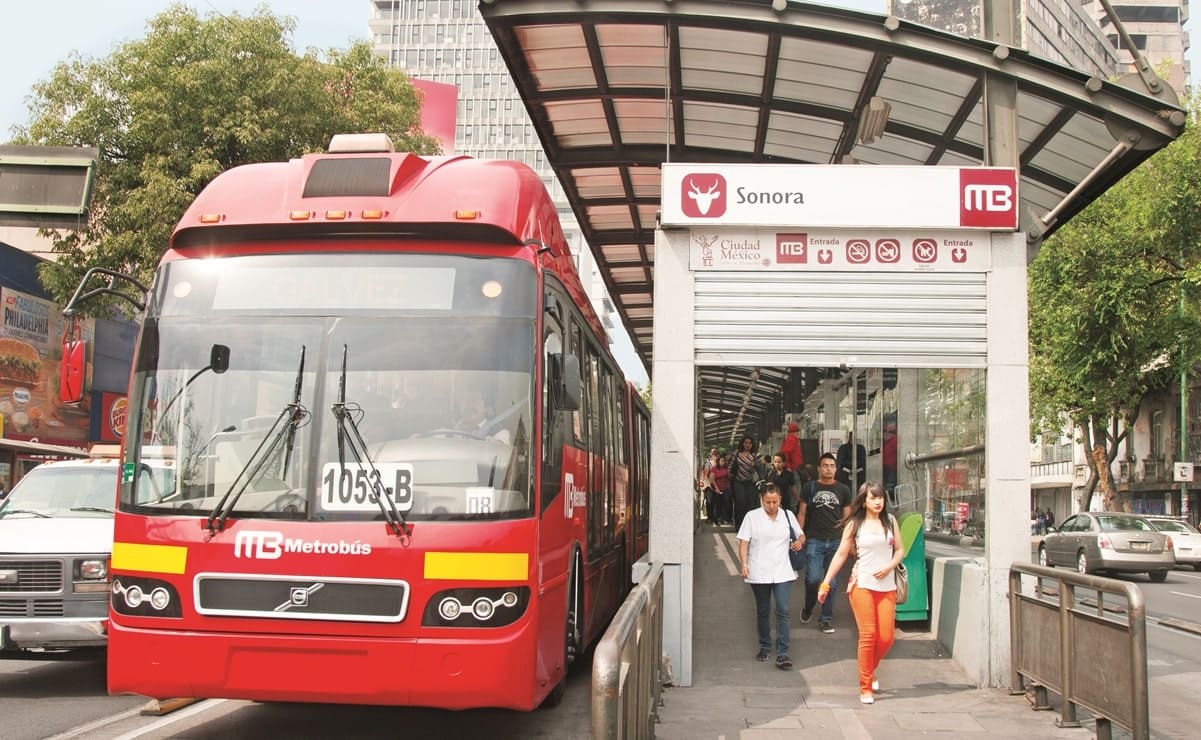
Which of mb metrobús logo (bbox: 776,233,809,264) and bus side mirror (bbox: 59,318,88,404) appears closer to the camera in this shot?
bus side mirror (bbox: 59,318,88,404)

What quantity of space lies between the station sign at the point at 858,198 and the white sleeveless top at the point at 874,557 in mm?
2549

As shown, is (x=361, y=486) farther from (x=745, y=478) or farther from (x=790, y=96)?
(x=745, y=478)

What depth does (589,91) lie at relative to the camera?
12148 mm

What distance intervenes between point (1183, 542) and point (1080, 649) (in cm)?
2545

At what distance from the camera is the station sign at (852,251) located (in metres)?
9.98

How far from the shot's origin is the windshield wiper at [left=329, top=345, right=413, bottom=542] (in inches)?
251

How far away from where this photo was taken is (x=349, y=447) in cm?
654

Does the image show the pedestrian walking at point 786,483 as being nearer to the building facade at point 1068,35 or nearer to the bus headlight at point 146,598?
the bus headlight at point 146,598

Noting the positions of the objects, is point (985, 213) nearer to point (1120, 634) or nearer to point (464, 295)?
point (1120, 634)

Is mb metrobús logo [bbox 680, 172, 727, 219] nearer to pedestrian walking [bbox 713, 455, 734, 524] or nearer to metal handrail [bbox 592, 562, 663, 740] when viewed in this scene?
→ metal handrail [bbox 592, 562, 663, 740]

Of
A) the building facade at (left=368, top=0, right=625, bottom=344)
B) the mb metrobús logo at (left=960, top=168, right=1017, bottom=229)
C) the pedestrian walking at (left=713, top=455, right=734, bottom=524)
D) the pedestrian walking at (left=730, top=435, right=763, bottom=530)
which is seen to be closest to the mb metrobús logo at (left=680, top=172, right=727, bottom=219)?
the mb metrobús logo at (left=960, top=168, right=1017, bottom=229)

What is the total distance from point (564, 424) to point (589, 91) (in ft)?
18.0

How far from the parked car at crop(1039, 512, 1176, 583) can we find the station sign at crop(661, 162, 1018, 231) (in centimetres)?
1758

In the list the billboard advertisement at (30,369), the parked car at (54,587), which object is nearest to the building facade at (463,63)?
the billboard advertisement at (30,369)
